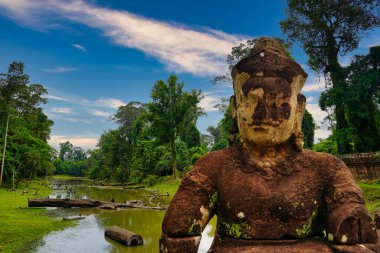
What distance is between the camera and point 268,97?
2.96m

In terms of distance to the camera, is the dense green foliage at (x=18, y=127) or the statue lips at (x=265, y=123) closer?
the statue lips at (x=265, y=123)

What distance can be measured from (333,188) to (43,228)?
12036mm

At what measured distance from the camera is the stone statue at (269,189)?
2.69 metres

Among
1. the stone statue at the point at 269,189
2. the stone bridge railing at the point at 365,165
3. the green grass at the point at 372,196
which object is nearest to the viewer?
the stone statue at the point at 269,189

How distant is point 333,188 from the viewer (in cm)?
281

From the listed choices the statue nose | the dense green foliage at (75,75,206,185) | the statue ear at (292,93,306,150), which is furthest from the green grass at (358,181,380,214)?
the dense green foliage at (75,75,206,185)

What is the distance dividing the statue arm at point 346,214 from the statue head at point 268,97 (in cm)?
49

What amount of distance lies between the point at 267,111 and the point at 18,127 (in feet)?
106

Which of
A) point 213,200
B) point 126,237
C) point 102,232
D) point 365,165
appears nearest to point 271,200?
point 213,200

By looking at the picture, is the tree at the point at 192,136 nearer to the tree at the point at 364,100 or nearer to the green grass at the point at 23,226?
the tree at the point at 364,100

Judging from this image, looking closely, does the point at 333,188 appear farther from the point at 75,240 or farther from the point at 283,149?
the point at 75,240

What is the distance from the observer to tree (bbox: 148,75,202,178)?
119 feet

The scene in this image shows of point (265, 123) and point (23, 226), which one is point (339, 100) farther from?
point (265, 123)

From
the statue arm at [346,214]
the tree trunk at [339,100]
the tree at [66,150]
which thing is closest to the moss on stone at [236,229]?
the statue arm at [346,214]
